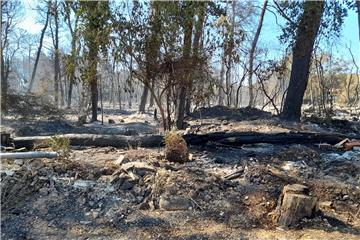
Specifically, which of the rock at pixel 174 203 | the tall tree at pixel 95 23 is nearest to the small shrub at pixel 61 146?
the rock at pixel 174 203

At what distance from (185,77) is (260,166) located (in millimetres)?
2568

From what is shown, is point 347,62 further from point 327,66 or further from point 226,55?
point 226,55

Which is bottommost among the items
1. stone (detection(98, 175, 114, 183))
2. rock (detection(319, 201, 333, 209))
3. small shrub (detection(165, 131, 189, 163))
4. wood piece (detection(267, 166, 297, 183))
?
rock (detection(319, 201, 333, 209))

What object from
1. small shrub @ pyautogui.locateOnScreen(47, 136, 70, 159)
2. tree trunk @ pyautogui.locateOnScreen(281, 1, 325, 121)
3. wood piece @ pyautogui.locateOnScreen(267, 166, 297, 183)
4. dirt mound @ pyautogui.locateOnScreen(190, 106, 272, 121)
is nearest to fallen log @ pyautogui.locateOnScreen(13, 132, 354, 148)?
small shrub @ pyautogui.locateOnScreen(47, 136, 70, 159)

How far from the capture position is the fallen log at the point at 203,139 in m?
6.48

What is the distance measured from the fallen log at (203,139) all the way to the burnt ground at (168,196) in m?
0.55

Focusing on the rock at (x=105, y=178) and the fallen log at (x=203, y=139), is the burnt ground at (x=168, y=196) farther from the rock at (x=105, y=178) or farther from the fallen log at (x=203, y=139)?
the fallen log at (x=203, y=139)

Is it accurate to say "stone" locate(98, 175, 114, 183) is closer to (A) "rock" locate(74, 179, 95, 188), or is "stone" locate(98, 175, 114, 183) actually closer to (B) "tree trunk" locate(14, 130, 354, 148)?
(A) "rock" locate(74, 179, 95, 188)

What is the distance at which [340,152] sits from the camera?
6.52m

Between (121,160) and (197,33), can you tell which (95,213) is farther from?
(197,33)

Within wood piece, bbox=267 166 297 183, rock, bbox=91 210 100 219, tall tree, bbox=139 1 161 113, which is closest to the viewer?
rock, bbox=91 210 100 219

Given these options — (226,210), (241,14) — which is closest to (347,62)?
(241,14)

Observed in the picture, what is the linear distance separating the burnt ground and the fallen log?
1.80 ft

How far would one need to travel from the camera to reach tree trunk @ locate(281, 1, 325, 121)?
970 cm
